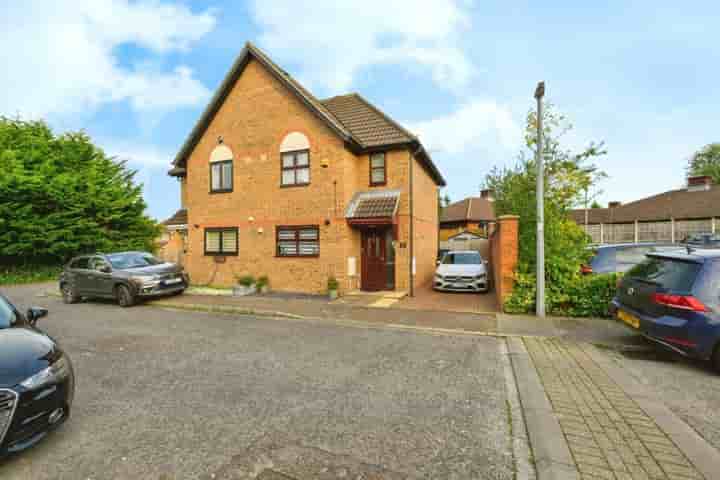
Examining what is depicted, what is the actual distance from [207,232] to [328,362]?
11230 millimetres

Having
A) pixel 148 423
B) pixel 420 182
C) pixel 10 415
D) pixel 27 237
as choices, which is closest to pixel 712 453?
pixel 148 423

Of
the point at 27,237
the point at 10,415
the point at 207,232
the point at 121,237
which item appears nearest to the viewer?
the point at 10,415

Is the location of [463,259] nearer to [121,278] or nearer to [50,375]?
[121,278]

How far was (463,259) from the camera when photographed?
1303 centimetres

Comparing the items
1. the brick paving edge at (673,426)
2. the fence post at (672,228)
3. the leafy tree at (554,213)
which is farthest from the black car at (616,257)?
the fence post at (672,228)

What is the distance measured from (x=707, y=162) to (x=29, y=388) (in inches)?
2756

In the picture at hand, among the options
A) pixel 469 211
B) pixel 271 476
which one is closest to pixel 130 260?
pixel 271 476

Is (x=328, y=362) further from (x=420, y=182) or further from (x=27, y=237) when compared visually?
(x=27, y=237)

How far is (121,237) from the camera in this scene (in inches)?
842

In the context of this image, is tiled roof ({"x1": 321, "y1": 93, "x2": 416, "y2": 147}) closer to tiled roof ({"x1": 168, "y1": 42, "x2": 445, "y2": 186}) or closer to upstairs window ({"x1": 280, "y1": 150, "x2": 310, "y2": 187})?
tiled roof ({"x1": 168, "y1": 42, "x2": 445, "y2": 186})

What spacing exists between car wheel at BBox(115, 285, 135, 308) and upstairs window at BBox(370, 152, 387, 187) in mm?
8826

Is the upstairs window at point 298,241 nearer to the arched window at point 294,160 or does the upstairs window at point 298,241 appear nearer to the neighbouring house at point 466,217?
the arched window at point 294,160

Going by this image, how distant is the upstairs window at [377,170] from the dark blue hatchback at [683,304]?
8.62 meters

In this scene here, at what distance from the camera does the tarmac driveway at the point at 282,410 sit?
264 centimetres
